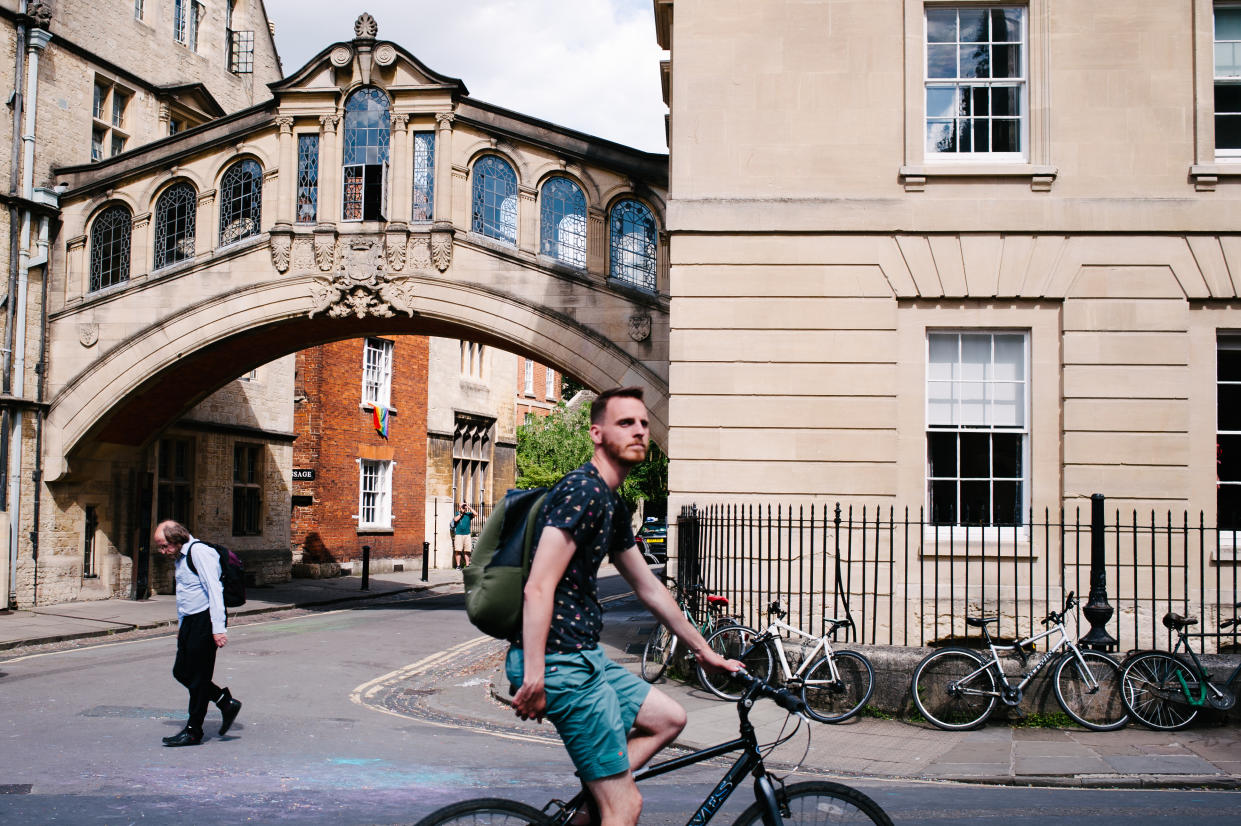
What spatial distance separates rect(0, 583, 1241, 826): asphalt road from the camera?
275 inches

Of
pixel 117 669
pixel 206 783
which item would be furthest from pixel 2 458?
pixel 206 783

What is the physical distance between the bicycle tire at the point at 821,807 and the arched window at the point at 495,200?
52.9 feet

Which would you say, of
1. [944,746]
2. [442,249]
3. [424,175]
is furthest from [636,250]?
[944,746]

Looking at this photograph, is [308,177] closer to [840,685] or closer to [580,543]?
[840,685]

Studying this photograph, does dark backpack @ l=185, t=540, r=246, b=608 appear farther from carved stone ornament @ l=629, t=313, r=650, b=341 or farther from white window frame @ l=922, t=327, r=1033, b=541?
carved stone ornament @ l=629, t=313, r=650, b=341

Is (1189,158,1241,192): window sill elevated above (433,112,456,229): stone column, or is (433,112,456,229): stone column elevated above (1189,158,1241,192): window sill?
(433,112,456,229): stone column

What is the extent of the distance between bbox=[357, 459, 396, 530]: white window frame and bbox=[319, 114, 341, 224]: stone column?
1361 centimetres

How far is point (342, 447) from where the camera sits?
31.9 m

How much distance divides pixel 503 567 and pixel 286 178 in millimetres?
17566

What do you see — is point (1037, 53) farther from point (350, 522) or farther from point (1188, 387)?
point (350, 522)

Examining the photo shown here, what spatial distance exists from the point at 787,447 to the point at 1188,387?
431 centimetres

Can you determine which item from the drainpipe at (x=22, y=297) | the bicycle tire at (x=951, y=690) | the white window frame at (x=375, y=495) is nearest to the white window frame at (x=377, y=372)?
the white window frame at (x=375, y=495)

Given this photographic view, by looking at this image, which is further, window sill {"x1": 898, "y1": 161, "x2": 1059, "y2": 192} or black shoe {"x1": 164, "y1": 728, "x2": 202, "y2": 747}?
window sill {"x1": 898, "y1": 161, "x2": 1059, "y2": 192}

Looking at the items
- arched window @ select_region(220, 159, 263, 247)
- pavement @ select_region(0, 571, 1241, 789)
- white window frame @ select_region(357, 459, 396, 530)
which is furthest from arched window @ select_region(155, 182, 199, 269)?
white window frame @ select_region(357, 459, 396, 530)
